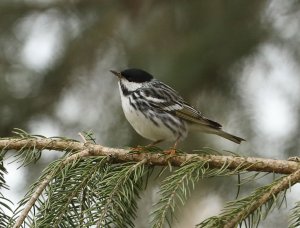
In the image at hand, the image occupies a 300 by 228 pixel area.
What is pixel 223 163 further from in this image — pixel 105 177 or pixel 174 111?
pixel 174 111

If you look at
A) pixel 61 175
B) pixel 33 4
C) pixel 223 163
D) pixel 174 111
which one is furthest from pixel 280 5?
pixel 61 175

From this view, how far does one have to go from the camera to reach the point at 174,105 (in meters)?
4.30

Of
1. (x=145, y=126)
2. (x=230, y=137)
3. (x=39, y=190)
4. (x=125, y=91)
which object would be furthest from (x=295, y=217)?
(x=125, y=91)

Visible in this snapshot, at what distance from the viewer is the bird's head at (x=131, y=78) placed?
423 cm

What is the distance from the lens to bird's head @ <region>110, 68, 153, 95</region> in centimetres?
423

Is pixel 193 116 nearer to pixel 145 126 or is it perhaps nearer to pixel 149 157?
pixel 145 126

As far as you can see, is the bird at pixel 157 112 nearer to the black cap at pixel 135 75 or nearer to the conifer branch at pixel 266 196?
the black cap at pixel 135 75

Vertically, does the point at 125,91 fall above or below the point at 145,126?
above

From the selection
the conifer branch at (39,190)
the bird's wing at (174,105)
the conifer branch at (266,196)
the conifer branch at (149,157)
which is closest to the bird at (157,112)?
the bird's wing at (174,105)

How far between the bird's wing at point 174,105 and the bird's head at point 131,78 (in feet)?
0.23

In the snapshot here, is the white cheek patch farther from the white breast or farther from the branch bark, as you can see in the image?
Result: the branch bark

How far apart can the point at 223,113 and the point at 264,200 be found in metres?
2.15

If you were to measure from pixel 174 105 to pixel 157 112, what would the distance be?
0.20 m

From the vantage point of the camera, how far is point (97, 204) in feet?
8.05
